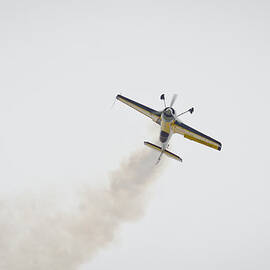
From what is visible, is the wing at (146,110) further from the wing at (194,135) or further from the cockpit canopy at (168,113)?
the wing at (194,135)

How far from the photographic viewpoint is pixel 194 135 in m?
37.8

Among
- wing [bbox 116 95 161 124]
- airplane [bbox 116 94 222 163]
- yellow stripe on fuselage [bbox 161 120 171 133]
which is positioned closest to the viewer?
airplane [bbox 116 94 222 163]

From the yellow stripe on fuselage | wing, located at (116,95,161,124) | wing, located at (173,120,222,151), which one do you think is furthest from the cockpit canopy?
wing, located at (173,120,222,151)

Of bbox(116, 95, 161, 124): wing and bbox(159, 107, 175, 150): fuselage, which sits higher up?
bbox(116, 95, 161, 124): wing

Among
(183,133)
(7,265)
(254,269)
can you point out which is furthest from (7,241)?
(254,269)

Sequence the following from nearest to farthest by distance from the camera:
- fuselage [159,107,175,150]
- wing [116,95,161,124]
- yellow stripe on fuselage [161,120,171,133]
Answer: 1. fuselage [159,107,175,150]
2. yellow stripe on fuselage [161,120,171,133]
3. wing [116,95,161,124]

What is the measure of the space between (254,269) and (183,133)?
127 m

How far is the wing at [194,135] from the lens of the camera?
3694cm

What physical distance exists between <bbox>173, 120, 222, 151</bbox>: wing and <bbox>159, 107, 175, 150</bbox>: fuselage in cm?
109

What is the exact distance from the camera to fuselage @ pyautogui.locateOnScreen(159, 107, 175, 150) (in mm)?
34041

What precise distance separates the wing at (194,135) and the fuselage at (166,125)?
3.59 feet

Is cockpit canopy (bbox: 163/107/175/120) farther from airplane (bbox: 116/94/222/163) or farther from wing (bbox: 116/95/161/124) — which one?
wing (bbox: 116/95/161/124)

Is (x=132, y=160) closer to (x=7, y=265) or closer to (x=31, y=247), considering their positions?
(x=31, y=247)

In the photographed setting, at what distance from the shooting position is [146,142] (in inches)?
1513
